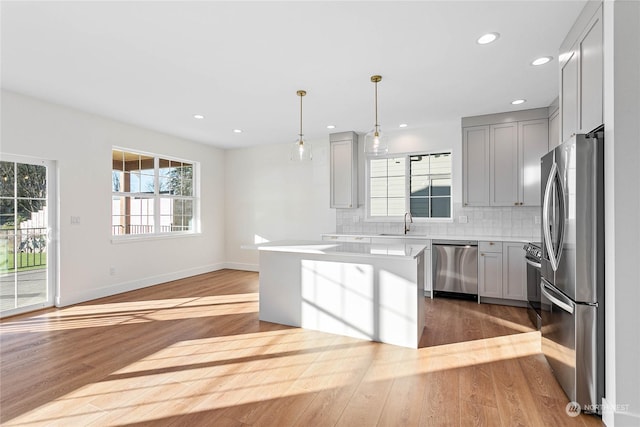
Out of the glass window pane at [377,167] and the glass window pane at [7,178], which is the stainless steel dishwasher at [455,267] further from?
the glass window pane at [7,178]

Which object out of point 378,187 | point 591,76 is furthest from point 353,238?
point 591,76

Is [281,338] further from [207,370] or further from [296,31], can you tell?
[296,31]

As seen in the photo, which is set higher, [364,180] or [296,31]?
[296,31]

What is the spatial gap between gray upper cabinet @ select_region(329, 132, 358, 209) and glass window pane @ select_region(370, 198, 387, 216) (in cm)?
34

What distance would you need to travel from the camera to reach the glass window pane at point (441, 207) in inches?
202

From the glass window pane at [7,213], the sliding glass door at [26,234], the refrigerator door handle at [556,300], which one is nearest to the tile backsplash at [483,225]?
the refrigerator door handle at [556,300]

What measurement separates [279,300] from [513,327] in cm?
256

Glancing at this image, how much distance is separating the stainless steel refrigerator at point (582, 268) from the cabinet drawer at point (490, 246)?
7.14ft

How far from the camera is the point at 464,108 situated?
436 centimetres

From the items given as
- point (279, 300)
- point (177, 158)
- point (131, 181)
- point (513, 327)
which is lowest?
point (513, 327)

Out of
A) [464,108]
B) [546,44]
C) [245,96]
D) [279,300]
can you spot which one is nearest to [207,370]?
[279,300]

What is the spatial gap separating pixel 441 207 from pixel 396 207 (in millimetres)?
737

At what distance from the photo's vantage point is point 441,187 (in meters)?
5.19

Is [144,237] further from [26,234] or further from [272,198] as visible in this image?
[272,198]
